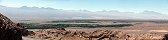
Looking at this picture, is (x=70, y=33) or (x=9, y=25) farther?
(x=70, y=33)

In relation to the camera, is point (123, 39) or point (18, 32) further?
point (123, 39)

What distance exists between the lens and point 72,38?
45.4 meters

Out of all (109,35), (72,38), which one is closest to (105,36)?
(109,35)

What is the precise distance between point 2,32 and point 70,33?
33630 mm

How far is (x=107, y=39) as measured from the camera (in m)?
41.2

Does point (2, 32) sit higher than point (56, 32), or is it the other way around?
point (2, 32)

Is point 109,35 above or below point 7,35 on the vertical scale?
below

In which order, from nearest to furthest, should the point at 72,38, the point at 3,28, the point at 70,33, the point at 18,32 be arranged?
the point at 3,28
the point at 18,32
the point at 72,38
the point at 70,33

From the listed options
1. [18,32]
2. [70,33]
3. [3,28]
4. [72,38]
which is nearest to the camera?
[3,28]

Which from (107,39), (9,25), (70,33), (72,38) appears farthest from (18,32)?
(70,33)

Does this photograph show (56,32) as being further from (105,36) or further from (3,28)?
(3,28)

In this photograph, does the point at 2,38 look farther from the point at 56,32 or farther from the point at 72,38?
the point at 56,32

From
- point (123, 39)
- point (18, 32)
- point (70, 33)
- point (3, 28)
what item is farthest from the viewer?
point (70, 33)

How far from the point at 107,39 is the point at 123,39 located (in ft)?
6.31
